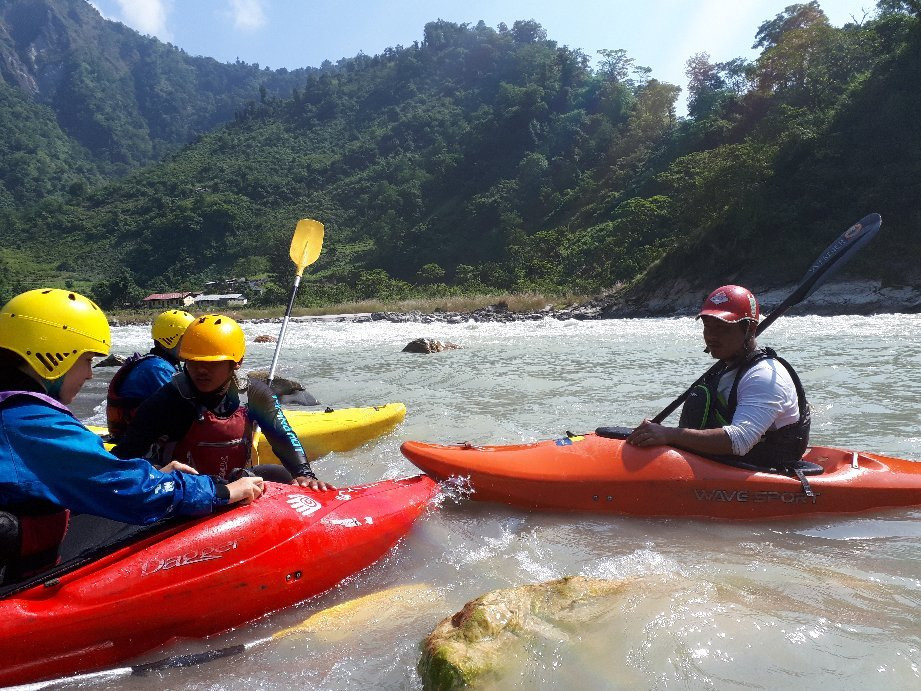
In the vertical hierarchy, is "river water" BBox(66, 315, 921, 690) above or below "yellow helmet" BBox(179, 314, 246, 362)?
below

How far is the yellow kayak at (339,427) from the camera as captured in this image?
4.76 meters

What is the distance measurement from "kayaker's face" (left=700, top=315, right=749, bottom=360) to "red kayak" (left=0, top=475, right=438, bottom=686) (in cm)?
175

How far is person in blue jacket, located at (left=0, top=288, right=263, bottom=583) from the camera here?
5.28 feet

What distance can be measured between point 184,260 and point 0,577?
66.5m

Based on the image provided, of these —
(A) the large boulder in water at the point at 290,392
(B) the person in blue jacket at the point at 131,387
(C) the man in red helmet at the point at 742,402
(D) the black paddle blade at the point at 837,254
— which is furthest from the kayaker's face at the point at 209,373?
(A) the large boulder in water at the point at 290,392

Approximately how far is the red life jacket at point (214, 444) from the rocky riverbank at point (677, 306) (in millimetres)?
17184

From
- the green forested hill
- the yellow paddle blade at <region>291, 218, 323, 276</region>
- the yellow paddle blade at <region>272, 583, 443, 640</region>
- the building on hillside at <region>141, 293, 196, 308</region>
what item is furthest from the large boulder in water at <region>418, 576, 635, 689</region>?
the building on hillside at <region>141, 293, 196, 308</region>

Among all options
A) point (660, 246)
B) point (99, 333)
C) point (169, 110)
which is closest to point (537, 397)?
point (99, 333)

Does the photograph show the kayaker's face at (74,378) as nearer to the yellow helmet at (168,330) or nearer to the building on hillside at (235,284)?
the yellow helmet at (168,330)

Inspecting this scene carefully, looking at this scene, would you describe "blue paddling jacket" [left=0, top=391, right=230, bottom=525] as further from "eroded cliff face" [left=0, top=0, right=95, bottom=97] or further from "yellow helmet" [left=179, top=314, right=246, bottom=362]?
"eroded cliff face" [left=0, top=0, right=95, bottom=97]

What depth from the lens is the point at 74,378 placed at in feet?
5.84

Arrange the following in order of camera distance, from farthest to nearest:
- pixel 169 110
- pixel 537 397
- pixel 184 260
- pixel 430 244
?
pixel 169 110 → pixel 184 260 → pixel 430 244 → pixel 537 397

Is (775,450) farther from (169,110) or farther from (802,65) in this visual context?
(169,110)

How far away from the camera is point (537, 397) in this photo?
7.30m
